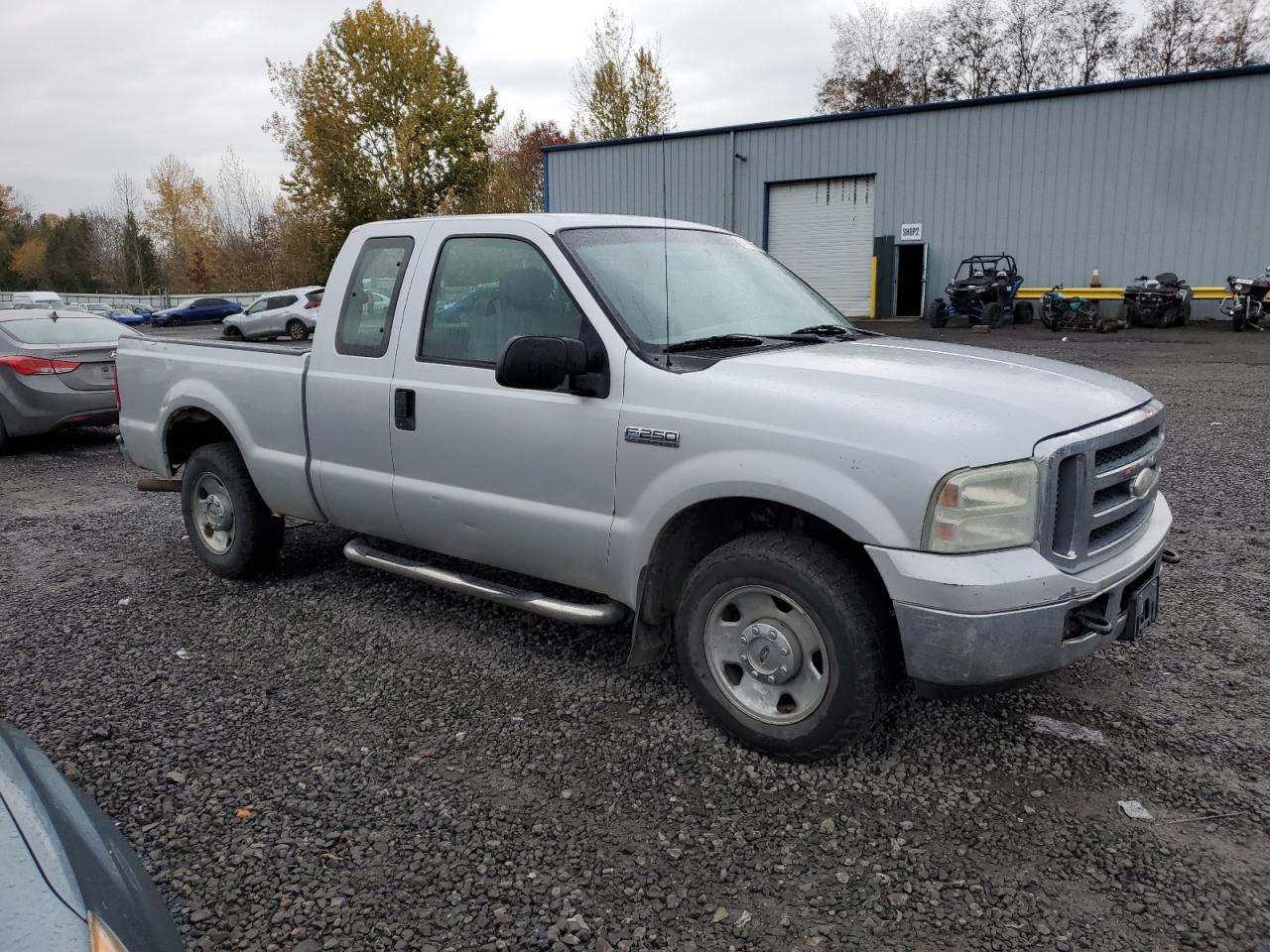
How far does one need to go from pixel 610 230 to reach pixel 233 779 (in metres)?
2.65

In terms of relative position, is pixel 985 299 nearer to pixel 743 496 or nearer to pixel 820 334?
pixel 820 334

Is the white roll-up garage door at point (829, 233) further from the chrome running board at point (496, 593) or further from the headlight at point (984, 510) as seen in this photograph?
the headlight at point (984, 510)

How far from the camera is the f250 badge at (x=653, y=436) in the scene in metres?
3.52

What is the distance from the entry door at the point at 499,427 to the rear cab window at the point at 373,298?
0.19 meters

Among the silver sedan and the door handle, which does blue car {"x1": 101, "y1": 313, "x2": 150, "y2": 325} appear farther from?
the door handle

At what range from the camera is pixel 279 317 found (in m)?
29.9

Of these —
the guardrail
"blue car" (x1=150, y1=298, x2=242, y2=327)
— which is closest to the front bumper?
the guardrail

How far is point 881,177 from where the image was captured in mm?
26203

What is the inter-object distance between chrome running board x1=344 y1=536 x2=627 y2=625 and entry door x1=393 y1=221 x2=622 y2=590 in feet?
0.33

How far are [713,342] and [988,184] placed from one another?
23.7 m

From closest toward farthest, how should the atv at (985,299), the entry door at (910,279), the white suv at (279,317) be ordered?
the atv at (985,299) < the entry door at (910,279) < the white suv at (279,317)

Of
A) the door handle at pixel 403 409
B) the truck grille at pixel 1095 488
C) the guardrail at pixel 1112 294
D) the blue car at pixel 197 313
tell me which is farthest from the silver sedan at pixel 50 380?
the blue car at pixel 197 313

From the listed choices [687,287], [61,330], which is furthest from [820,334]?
[61,330]

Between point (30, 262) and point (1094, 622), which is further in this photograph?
point (30, 262)
